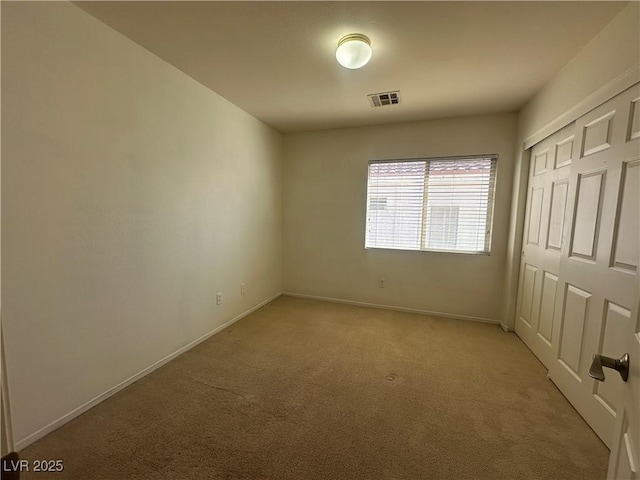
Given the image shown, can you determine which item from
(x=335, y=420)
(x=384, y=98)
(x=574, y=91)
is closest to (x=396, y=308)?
(x=335, y=420)

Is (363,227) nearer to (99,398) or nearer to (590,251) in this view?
(590,251)

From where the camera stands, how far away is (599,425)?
1.65 meters

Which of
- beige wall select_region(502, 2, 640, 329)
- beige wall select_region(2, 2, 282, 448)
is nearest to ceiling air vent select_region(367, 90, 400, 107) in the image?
beige wall select_region(502, 2, 640, 329)

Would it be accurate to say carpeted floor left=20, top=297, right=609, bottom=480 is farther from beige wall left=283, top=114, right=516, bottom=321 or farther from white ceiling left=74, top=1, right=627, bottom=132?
white ceiling left=74, top=1, right=627, bottom=132

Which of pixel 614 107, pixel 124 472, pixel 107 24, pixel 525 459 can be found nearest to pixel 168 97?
pixel 107 24

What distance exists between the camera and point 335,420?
1758 millimetres

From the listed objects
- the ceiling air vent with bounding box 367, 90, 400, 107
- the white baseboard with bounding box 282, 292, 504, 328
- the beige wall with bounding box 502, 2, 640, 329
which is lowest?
the white baseboard with bounding box 282, 292, 504, 328

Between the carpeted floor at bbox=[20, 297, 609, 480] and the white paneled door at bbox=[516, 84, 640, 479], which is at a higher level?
the white paneled door at bbox=[516, 84, 640, 479]

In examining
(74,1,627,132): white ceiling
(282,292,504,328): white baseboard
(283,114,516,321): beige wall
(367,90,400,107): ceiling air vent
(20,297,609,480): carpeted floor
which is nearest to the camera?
(20,297,609,480): carpeted floor

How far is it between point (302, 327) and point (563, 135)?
3003 mm

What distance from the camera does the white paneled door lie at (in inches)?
59.9

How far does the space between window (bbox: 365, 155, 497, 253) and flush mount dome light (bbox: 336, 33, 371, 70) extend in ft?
6.01

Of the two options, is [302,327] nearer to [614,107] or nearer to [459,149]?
[459,149]

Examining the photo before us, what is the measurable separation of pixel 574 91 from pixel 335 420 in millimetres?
2868
